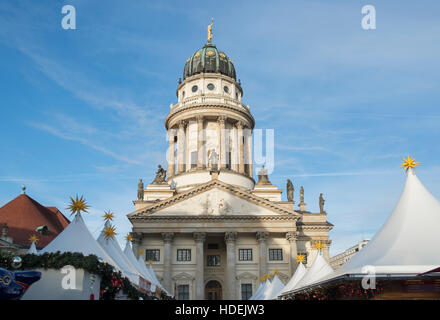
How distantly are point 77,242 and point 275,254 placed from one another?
3259cm

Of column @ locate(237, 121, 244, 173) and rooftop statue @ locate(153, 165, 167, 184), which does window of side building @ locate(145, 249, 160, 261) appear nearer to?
rooftop statue @ locate(153, 165, 167, 184)

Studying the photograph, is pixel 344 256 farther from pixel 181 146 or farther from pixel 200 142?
pixel 200 142

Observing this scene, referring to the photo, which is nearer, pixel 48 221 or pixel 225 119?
pixel 48 221

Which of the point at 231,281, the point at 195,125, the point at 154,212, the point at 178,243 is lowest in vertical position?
the point at 231,281

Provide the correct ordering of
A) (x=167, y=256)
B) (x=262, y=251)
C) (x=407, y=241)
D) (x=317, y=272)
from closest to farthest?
(x=407, y=241), (x=317, y=272), (x=167, y=256), (x=262, y=251)

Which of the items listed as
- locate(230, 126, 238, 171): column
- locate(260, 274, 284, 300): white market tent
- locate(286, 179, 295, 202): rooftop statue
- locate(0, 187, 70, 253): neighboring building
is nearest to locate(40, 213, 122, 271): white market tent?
locate(260, 274, 284, 300): white market tent

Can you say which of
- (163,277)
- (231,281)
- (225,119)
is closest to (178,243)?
(163,277)

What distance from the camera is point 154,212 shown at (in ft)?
151

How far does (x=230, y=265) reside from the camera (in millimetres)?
44594

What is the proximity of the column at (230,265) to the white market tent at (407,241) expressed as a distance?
29456mm

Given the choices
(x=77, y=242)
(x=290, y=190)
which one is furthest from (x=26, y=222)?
(x=77, y=242)

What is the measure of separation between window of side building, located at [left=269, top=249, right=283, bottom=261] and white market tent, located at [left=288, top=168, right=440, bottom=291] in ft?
103
